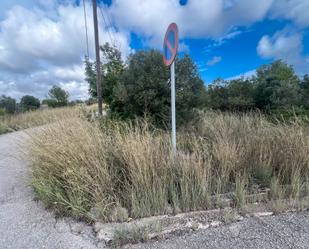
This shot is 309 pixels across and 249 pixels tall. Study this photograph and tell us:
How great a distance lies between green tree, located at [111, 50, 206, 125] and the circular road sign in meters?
1.50

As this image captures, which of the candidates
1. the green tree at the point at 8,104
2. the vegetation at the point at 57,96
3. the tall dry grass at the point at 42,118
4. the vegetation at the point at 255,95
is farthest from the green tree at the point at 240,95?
the vegetation at the point at 57,96

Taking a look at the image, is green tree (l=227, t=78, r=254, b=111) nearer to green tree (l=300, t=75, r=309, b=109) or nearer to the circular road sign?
green tree (l=300, t=75, r=309, b=109)

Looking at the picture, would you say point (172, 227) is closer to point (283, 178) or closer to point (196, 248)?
point (196, 248)

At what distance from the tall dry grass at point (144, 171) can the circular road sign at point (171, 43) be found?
1476mm

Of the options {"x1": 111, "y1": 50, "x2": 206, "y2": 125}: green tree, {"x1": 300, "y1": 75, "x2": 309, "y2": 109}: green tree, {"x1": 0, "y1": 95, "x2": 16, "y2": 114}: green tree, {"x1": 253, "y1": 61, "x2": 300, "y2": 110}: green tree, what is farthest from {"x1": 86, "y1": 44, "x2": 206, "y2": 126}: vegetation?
{"x1": 0, "y1": 95, "x2": 16, "y2": 114}: green tree

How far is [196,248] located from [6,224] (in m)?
2.47

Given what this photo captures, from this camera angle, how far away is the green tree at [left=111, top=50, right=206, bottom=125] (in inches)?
194

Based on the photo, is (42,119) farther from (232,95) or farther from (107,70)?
(232,95)

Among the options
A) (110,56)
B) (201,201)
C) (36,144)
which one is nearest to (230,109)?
(110,56)

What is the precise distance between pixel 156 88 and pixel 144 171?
284cm

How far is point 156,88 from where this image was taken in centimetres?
497

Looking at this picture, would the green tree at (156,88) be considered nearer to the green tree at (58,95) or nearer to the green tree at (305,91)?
the green tree at (305,91)

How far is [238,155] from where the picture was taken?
3.26 metres

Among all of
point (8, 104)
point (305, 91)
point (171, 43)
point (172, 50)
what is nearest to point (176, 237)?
point (172, 50)
